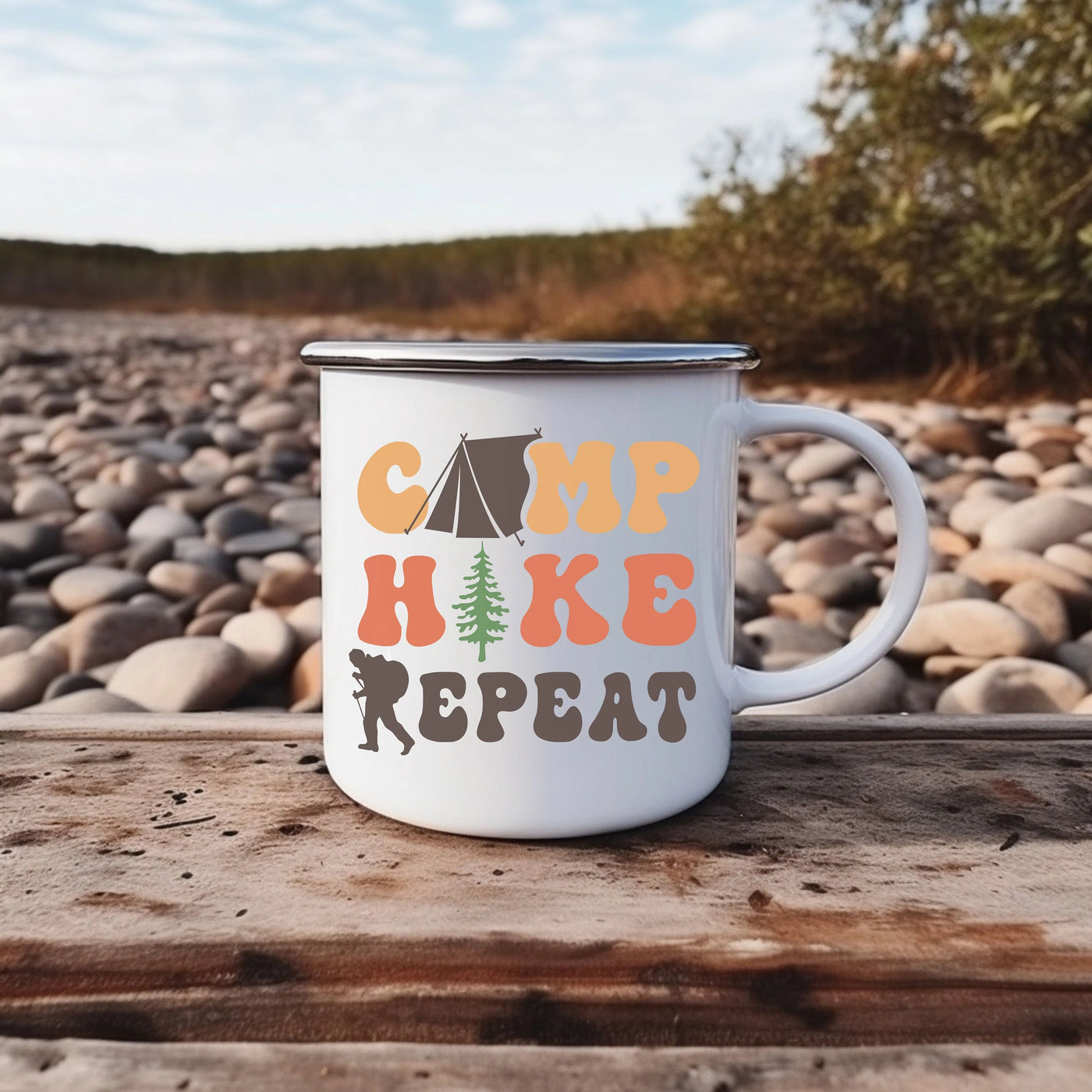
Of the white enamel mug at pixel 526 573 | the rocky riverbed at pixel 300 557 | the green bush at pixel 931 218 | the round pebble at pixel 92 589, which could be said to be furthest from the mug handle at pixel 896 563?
the green bush at pixel 931 218

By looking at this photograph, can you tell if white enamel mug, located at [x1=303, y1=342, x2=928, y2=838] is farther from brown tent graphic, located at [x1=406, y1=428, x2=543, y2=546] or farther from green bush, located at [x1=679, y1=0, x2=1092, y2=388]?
green bush, located at [x1=679, y1=0, x2=1092, y2=388]

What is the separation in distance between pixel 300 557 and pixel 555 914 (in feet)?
5.81

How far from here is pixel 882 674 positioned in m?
1.61

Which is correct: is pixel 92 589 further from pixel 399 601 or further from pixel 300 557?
pixel 399 601

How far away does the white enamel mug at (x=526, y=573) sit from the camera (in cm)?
73

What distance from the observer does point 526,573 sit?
2.41 ft

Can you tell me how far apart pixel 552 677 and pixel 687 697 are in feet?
0.35

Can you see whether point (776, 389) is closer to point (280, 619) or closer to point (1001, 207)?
point (1001, 207)

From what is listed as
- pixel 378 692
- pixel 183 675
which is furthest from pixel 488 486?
pixel 183 675

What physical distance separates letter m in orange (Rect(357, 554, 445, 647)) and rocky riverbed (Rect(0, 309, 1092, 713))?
0.81 metres

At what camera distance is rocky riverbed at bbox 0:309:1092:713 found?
66.1 inches

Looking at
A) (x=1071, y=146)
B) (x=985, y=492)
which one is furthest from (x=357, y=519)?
(x=1071, y=146)

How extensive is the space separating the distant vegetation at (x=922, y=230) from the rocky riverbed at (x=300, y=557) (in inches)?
29.5

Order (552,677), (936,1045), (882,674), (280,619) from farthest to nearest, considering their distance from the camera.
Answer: (280,619)
(882,674)
(552,677)
(936,1045)
